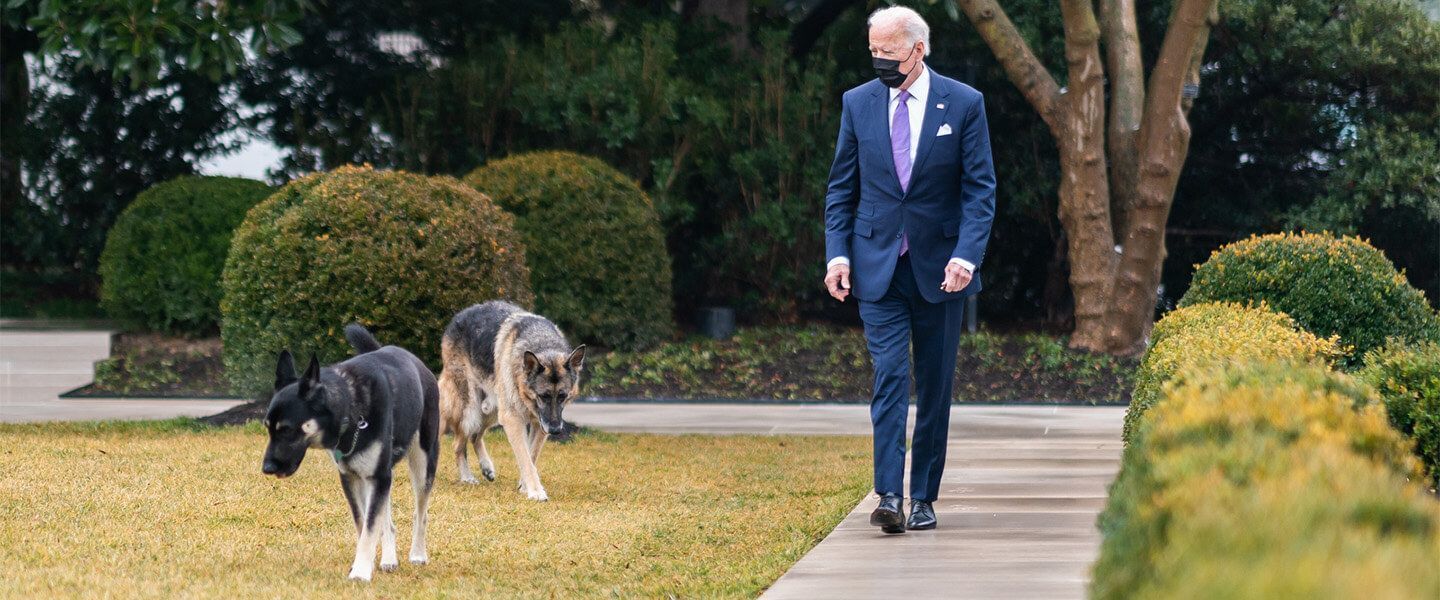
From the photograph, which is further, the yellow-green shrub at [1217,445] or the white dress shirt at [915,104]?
the white dress shirt at [915,104]

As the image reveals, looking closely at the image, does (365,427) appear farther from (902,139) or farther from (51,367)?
(51,367)

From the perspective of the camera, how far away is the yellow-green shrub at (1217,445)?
3.12 meters

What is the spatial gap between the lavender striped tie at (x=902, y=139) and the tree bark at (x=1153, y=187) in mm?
9014

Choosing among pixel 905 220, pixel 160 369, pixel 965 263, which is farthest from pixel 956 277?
pixel 160 369

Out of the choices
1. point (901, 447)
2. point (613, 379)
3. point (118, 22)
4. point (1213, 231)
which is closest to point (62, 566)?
point (901, 447)

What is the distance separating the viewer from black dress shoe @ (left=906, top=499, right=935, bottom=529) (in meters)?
6.89

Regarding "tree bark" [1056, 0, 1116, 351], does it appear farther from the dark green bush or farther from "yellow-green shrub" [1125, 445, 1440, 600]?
"yellow-green shrub" [1125, 445, 1440, 600]

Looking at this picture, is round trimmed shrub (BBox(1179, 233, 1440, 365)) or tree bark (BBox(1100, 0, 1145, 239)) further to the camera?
tree bark (BBox(1100, 0, 1145, 239))

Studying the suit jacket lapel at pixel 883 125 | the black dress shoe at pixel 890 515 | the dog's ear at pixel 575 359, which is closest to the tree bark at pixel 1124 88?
the dog's ear at pixel 575 359

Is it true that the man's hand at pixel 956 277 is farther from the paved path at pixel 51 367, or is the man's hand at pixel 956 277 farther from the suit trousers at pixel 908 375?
the paved path at pixel 51 367

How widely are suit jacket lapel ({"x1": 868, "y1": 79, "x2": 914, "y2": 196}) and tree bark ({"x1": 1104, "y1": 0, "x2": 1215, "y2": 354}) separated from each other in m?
9.05

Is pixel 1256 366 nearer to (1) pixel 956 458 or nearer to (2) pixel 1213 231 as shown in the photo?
(1) pixel 956 458

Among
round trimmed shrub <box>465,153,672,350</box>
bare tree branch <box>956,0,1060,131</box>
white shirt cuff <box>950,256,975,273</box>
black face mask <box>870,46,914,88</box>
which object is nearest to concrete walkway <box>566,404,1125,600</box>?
white shirt cuff <box>950,256,975,273</box>

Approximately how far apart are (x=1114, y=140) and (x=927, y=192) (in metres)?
10.2
